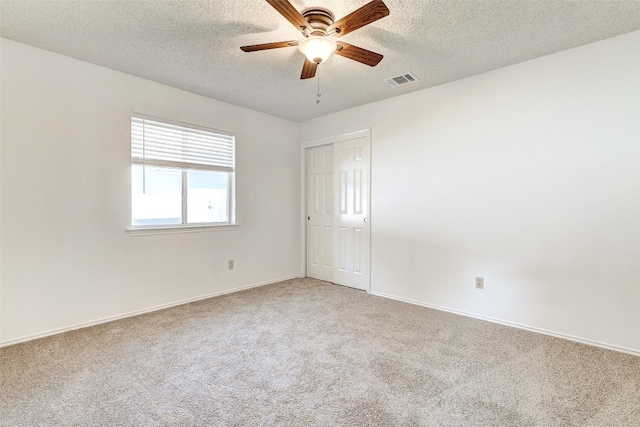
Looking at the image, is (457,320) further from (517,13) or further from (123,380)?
(123,380)

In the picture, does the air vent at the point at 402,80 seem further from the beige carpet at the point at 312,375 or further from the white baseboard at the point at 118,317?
the white baseboard at the point at 118,317

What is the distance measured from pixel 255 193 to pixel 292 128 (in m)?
1.25

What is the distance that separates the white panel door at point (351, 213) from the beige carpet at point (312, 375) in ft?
3.92

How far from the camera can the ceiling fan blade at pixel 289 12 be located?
1.66 m

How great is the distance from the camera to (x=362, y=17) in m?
1.80

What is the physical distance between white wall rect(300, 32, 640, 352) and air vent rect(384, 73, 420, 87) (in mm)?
332

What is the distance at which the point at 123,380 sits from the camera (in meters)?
1.99

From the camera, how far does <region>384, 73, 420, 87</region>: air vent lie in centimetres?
314

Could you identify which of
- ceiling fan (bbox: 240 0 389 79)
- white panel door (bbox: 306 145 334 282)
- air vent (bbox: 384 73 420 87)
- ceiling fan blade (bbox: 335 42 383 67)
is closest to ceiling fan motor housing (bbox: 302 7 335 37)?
ceiling fan (bbox: 240 0 389 79)

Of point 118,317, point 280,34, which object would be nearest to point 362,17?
point 280,34

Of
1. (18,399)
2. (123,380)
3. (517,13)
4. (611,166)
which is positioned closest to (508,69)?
(517,13)

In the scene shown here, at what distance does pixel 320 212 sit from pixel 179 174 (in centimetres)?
204

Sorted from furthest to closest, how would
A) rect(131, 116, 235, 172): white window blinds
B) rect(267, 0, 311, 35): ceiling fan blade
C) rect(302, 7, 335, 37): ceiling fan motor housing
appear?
1. rect(131, 116, 235, 172): white window blinds
2. rect(302, 7, 335, 37): ceiling fan motor housing
3. rect(267, 0, 311, 35): ceiling fan blade

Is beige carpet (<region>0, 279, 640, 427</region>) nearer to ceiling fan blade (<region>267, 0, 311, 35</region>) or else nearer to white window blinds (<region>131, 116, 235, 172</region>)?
white window blinds (<region>131, 116, 235, 172</region>)
